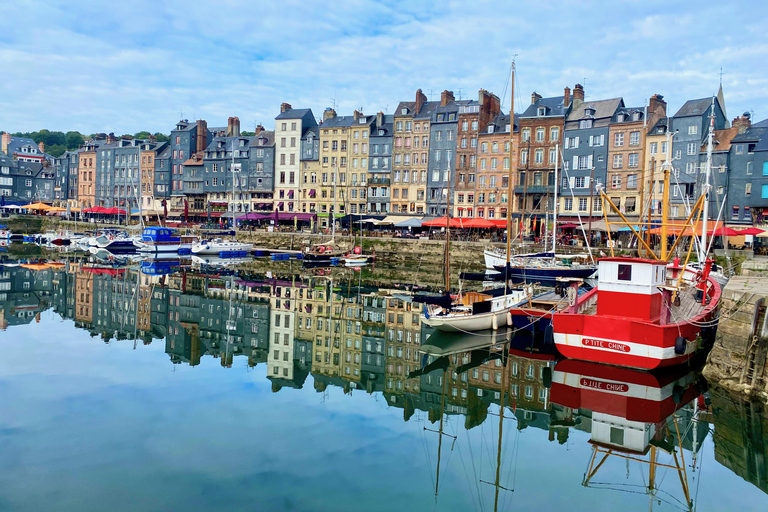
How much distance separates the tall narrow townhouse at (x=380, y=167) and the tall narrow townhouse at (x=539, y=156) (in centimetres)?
1670

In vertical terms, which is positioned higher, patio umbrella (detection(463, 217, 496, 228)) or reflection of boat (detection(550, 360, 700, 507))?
patio umbrella (detection(463, 217, 496, 228))

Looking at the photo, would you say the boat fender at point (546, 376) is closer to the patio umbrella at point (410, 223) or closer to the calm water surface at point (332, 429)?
the calm water surface at point (332, 429)

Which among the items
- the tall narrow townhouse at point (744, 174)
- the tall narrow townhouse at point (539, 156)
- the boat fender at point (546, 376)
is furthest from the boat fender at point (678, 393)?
the tall narrow townhouse at point (539, 156)

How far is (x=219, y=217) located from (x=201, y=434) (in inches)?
2830

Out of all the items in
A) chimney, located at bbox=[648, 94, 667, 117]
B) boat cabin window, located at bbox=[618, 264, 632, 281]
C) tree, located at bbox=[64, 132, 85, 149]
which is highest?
tree, located at bbox=[64, 132, 85, 149]

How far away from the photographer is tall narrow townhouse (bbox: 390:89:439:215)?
231ft

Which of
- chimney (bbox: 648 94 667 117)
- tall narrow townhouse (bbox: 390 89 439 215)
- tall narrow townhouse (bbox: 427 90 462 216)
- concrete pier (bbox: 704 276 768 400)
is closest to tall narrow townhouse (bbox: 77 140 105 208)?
tall narrow townhouse (bbox: 390 89 439 215)

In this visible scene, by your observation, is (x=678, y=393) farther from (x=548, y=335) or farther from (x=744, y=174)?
(x=744, y=174)

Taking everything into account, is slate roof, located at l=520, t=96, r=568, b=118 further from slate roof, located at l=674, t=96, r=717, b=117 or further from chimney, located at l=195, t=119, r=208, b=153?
chimney, located at l=195, t=119, r=208, b=153

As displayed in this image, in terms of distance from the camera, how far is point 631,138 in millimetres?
57250

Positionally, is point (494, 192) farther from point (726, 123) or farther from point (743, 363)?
point (743, 363)

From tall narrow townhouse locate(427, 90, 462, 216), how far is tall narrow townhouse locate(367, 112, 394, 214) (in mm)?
5542

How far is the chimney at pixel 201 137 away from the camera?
89875 mm

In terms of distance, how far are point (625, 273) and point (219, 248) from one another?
51319 millimetres
